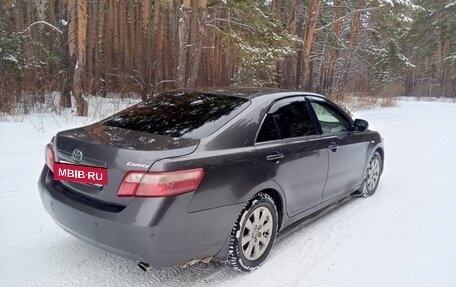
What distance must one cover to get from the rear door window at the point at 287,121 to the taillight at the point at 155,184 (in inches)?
36.4

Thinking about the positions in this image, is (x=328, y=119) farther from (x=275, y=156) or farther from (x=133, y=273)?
(x=133, y=273)

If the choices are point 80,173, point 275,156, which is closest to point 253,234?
point 275,156

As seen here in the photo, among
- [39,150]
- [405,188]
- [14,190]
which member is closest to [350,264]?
[405,188]

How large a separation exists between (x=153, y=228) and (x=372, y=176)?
3.91 metres

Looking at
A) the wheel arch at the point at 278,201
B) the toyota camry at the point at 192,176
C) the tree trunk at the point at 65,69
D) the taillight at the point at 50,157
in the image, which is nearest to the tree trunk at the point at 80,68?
the tree trunk at the point at 65,69

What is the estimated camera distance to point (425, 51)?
46.8 meters

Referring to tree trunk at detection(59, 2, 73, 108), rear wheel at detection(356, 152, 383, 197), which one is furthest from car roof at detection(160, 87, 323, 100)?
tree trunk at detection(59, 2, 73, 108)

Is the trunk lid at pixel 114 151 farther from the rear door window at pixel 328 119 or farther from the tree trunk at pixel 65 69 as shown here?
the tree trunk at pixel 65 69

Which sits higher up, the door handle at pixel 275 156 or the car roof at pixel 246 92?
the car roof at pixel 246 92

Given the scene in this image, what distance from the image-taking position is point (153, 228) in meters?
2.45

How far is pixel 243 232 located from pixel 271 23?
1080 cm

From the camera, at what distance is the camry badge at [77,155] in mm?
2756

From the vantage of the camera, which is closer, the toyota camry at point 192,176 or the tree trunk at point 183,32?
the toyota camry at point 192,176

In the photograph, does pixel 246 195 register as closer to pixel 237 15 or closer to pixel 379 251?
pixel 379 251
